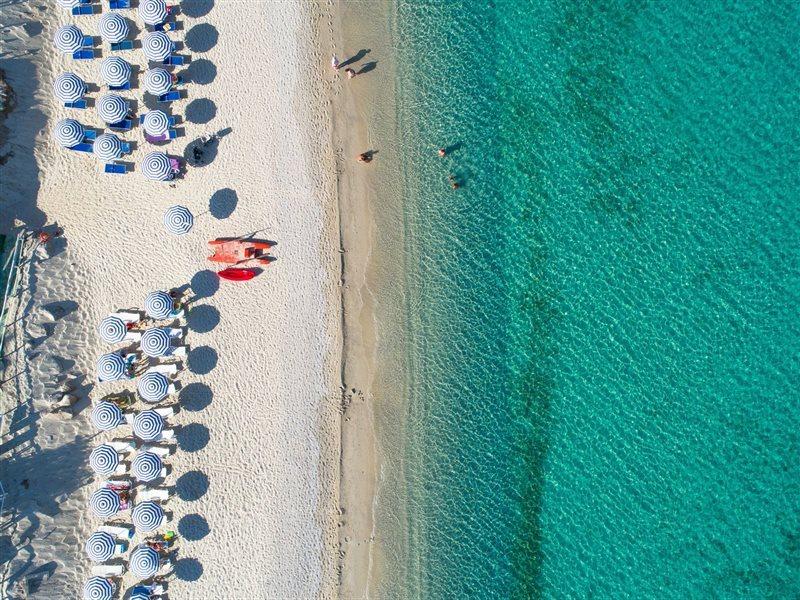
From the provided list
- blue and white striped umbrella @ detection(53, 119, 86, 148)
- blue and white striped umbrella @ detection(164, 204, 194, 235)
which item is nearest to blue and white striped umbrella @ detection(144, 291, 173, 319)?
blue and white striped umbrella @ detection(164, 204, 194, 235)

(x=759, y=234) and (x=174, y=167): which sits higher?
(x=174, y=167)

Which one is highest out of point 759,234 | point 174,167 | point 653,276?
point 174,167

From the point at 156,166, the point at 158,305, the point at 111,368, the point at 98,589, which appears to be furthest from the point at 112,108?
the point at 98,589

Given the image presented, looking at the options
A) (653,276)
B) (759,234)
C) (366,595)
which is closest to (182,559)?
(366,595)

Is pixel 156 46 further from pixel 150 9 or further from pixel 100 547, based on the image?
pixel 100 547

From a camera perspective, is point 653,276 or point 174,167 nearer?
point 174,167

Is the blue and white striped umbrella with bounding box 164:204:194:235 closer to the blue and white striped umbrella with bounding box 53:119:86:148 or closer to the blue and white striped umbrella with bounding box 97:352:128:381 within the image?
the blue and white striped umbrella with bounding box 53:119:86:148

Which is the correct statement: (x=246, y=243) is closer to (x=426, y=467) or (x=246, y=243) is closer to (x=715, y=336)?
(x=426, y=467)
